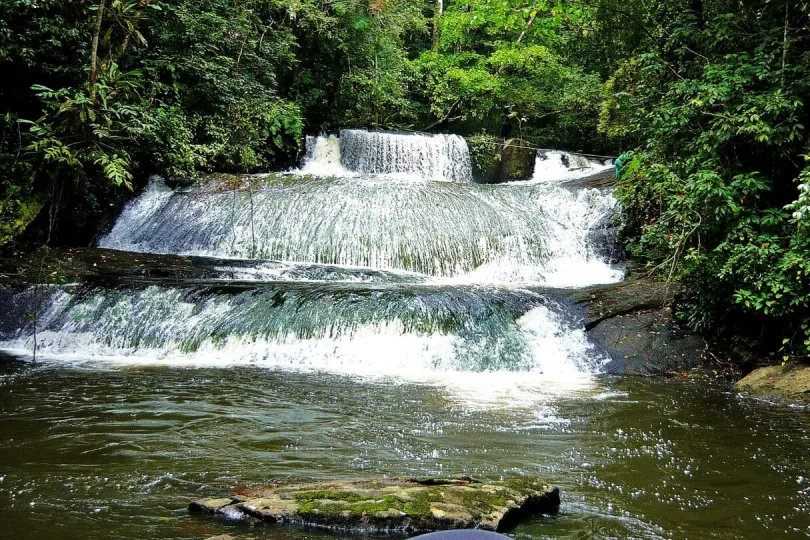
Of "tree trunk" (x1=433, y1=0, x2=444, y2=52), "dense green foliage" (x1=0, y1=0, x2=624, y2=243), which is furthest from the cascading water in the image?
"tree trunk" (x1=433, y1=0, x2=444, y2=52)

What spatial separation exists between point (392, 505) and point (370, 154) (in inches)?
583

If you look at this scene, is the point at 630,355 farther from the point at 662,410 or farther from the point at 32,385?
the point at 32,385

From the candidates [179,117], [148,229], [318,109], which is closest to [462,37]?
[318,109]

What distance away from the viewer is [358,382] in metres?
7.36

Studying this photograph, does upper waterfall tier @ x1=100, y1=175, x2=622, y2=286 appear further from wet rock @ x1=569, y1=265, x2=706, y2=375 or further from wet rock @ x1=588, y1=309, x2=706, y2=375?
wet rock @ x1=588, y1=309, x2=706, y2=375

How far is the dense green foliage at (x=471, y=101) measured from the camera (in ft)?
24.5

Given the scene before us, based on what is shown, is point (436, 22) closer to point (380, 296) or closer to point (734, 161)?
point (380, 296)

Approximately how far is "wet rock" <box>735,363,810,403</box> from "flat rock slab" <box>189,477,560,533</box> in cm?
458

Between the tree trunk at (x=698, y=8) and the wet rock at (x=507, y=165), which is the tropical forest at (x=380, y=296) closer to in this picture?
the tree trunk at (x=698, y=8)

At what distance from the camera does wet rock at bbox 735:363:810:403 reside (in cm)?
692

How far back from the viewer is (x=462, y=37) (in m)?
22.5

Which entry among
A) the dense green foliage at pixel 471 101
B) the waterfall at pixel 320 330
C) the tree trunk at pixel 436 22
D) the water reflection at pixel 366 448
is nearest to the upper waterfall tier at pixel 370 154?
the dense green foliage at pixel 471 101

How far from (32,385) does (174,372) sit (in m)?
1.46

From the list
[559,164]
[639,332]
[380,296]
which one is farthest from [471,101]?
[639,332]
